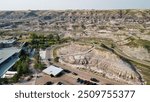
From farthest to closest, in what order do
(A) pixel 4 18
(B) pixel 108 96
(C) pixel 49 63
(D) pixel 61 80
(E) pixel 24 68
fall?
(A) pixel 4 18 < (C) pixel 49 63 < (E) pixel 24 68 < (D) pixel 61 80 < (B) pixel 108 96

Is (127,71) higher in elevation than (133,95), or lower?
lower

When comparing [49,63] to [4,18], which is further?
[4,18]

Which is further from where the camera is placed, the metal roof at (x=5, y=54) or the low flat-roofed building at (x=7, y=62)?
the metal roof at (x=5, y=54)

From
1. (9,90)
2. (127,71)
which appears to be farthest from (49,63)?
(9,90)


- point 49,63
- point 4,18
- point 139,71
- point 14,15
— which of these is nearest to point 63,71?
point 49,63

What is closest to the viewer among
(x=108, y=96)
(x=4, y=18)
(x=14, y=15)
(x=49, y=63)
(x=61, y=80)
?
(x=108, y=96)

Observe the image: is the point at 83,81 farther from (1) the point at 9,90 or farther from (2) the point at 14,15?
(2) the point at 14,15

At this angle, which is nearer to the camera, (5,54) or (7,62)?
(7,62)

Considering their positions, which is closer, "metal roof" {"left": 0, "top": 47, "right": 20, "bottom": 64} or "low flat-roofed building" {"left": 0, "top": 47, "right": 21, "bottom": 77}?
"low flat-roofed building" {"left": 0, "top": 47, "right": 21, "bottom": 77}

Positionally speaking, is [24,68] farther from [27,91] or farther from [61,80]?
[27,91]
